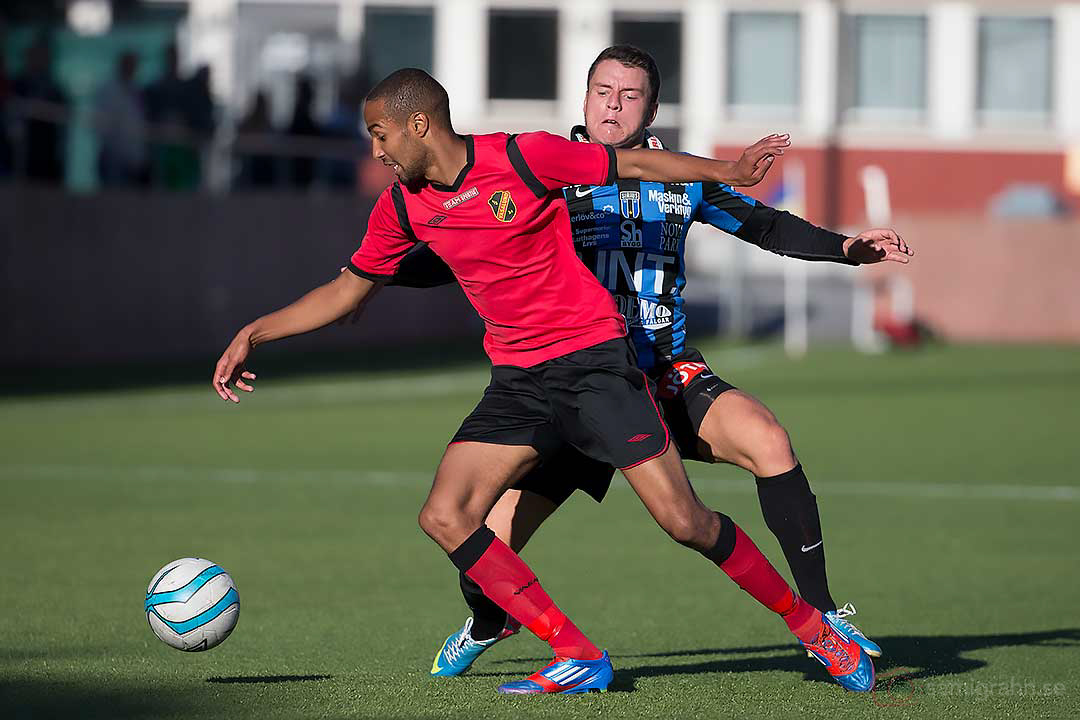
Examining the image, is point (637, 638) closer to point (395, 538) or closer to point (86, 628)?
point (86, 628)

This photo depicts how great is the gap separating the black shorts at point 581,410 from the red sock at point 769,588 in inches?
20.2

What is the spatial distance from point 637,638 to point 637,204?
6.56ft

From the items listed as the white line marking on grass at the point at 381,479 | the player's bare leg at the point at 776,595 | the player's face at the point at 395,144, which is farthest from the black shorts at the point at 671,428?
the white line marking on grass at the point at 381,479

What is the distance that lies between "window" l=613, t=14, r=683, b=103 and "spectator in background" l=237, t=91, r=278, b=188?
15.3m

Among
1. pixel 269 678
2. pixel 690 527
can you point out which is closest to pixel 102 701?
pixel 269 678

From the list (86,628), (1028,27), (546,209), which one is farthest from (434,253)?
(1028,27)

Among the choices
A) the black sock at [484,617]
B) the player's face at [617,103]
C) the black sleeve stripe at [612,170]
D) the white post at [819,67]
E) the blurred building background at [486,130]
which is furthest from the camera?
the white post at [819,67]

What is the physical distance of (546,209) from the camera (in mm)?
5793

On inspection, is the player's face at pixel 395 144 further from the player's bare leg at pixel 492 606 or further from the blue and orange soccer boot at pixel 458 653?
the blue and orange soccer boot at pixel 458 653

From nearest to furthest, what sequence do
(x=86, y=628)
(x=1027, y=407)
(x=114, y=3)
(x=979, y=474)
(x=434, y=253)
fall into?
(x=434, y=253) → (x=86, y=628) → (x=979, y=474) → (x=1027, y=407) → (x=114, y=3)

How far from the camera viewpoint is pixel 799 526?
6.22 meters

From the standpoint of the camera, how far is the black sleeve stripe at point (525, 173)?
5.71 metres

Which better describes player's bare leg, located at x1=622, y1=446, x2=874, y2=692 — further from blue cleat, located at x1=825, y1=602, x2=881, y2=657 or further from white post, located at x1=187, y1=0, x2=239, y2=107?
white post, located at x1=187, y1=0, x2=239, y2=107

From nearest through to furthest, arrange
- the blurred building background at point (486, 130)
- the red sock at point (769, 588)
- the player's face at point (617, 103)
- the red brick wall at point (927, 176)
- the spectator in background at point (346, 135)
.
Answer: the red sock at point (769, 588) < the player's face at point (617, 103) < the blurred building background at point (486, 130) < the spectator in background at point (346, 135) < the red brick wall at point (927, 176)
